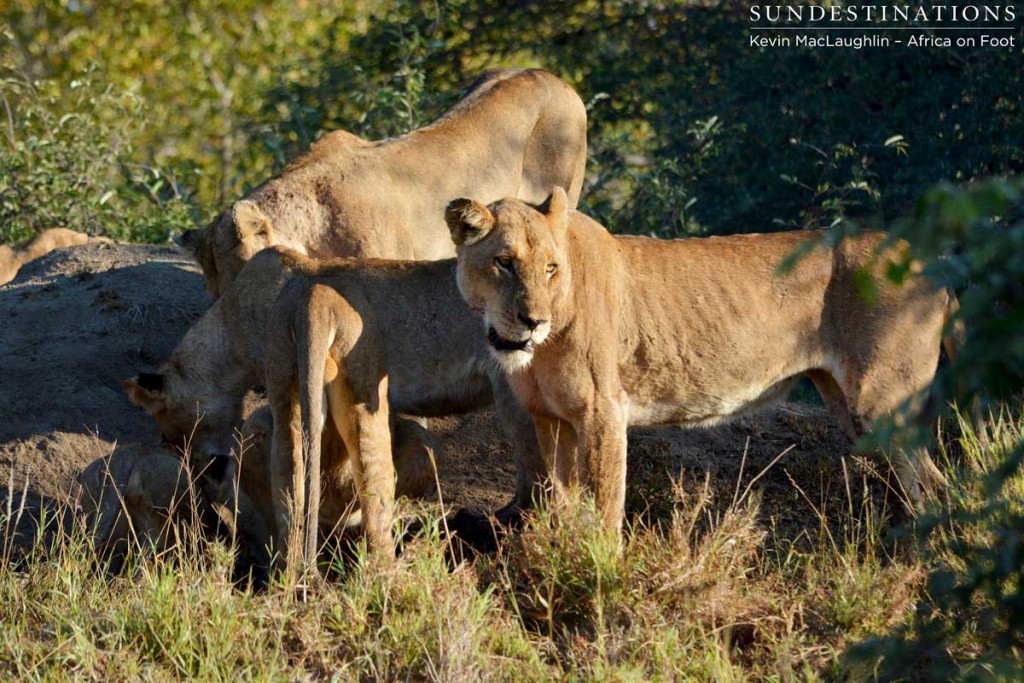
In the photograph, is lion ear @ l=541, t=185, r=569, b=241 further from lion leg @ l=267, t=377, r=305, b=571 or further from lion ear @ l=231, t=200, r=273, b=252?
lion ear @ l=231, t=200, r=273, b=252

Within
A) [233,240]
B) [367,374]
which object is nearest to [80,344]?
[233,240]

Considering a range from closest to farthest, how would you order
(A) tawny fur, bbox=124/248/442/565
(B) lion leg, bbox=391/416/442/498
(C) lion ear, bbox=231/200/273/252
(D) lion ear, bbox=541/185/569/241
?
1. (D) lion ear, bbox=541/185/569/241
2. (B) lion leg, bbox=391/416/442/498
3. (A) tawny fur, bbox=124/248/442/565
4. (C) lion ear, bbox=231/200/273/252

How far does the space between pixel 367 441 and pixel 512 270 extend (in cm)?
88

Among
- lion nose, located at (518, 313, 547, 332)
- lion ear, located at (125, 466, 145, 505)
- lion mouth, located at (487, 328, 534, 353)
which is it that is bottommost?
lion ear, located at (125, 466, 145, 505)

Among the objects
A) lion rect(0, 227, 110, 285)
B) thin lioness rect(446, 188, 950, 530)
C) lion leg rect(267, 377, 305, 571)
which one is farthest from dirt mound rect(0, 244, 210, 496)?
thin lioness rect(446, 188, 950, 530)

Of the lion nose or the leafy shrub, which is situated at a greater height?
the lion nose

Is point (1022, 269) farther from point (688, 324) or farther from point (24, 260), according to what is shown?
point (24, 260)

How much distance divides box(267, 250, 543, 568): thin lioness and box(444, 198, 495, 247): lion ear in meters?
0.57

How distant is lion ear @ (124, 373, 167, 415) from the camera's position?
6.45 metres

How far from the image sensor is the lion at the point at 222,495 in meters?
5.88

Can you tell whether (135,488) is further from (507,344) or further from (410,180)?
(410,180)

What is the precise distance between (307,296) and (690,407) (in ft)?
5.27

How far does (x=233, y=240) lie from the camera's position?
7016 mm

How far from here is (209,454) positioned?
21.4 ft
